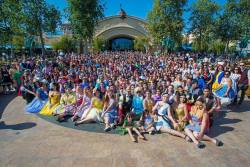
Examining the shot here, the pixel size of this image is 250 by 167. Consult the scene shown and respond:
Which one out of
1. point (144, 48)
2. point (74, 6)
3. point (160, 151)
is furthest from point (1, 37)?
point (144, 48)

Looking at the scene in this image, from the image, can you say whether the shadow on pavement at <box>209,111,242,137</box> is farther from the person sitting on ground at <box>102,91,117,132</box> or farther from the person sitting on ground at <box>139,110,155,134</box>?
the person sitting on ground at <box>102,91,117,132</box>

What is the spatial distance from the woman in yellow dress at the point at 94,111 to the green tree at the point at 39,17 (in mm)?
22054

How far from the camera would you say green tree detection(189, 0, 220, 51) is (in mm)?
31828

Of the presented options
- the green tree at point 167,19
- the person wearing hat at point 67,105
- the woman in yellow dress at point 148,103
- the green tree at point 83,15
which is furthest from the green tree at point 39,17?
the woman in yellow dress at point 148,103

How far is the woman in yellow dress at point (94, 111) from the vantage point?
7502mm

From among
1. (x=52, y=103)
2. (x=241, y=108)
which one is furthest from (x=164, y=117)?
(x=52, y=103)

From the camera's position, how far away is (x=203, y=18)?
3272cm

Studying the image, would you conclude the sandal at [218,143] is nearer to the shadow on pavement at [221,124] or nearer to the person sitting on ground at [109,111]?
the shadow on pavement at [221,124]

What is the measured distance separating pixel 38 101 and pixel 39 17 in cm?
2020

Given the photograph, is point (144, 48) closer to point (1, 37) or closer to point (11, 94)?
point (1, 37)

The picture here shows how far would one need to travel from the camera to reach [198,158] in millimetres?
5105

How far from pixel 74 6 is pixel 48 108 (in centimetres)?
2675

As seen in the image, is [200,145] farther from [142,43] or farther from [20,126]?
[142,43]

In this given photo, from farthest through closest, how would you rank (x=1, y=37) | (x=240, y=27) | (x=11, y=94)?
(x=240, y=27), (x=1, y=37), (x=11, y=94)
